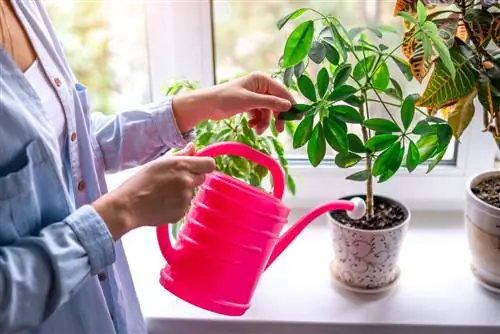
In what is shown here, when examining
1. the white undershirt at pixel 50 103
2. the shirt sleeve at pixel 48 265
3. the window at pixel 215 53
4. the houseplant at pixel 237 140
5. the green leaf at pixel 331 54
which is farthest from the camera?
the window at pixel 215 53

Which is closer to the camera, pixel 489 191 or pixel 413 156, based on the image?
pixel 413 156

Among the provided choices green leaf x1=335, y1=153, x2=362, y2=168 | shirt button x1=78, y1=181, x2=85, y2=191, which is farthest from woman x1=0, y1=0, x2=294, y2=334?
green leaf x1=335, y1=153, x2=362, y2=168

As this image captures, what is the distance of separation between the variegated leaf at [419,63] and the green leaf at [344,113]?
141 mm

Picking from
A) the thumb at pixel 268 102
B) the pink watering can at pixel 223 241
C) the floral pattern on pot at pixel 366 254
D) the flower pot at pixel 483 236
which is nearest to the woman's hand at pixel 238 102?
the thumb at pixel 268 102

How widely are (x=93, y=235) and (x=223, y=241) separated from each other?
0.16m

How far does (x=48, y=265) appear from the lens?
66 centimetres

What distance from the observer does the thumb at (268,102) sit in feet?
2.80

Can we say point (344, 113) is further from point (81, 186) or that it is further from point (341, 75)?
point (81, 186)

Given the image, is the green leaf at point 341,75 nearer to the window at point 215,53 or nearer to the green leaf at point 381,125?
the green leaf at point 381,125

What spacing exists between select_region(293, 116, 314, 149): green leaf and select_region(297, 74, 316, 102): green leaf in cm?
3

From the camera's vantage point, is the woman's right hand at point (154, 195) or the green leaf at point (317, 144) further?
the green leaf at point (317, 144)

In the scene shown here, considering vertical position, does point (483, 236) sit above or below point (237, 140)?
below

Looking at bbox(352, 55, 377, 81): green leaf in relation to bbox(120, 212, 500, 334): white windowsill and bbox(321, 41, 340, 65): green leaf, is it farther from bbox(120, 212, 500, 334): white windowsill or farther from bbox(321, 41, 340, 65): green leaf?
bbox(120, 212, 500, 334): white windowsill

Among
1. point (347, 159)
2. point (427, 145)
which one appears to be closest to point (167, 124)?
point (347, 159)
